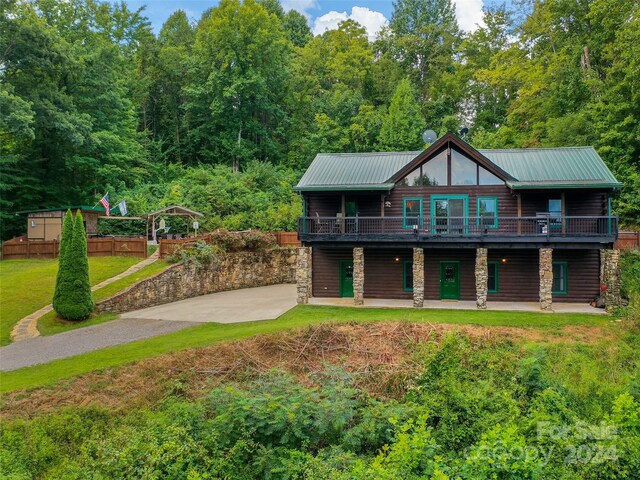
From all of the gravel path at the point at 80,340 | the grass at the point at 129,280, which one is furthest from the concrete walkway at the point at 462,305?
the grass at the point at 129,280

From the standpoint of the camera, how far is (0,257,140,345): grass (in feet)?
53.0

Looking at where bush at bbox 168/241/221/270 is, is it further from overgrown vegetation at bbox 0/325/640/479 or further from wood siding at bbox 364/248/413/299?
overgrown vegetation at bbox 0/325/640/479

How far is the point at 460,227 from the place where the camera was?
17.3 meters

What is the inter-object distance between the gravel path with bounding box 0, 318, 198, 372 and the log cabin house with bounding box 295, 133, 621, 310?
257 inches

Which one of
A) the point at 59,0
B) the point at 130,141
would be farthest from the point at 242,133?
the point at 59,0

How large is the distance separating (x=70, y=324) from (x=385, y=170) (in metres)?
15.5

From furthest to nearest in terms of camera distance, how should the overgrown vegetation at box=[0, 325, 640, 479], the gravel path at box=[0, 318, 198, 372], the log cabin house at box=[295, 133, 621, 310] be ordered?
1. the log cabin house at box=[295, 133, 621, 310]
2. the gravel path at box=[0, 318, 198, 372]
3. the overgrown vegetation at box=[0, 325, 640, 479]

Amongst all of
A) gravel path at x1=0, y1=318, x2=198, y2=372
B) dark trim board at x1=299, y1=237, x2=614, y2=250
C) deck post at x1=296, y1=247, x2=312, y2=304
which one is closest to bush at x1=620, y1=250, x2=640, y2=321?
dark trim board at x1=299, y1=237, x2=614, y2=250

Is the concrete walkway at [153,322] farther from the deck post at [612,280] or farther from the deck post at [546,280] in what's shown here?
the deck post at [612,280]

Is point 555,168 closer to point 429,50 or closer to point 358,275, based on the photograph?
point 358,275

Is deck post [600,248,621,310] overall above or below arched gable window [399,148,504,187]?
below

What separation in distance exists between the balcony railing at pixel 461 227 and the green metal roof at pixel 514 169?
1537mm

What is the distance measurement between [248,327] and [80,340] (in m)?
5.72

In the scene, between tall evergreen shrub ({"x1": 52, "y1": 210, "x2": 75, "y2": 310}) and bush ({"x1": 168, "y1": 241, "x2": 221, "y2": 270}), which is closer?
tall evergreen shrub ({"x1": 52, "y1": 210, "x2": 75, "y2": 310})
